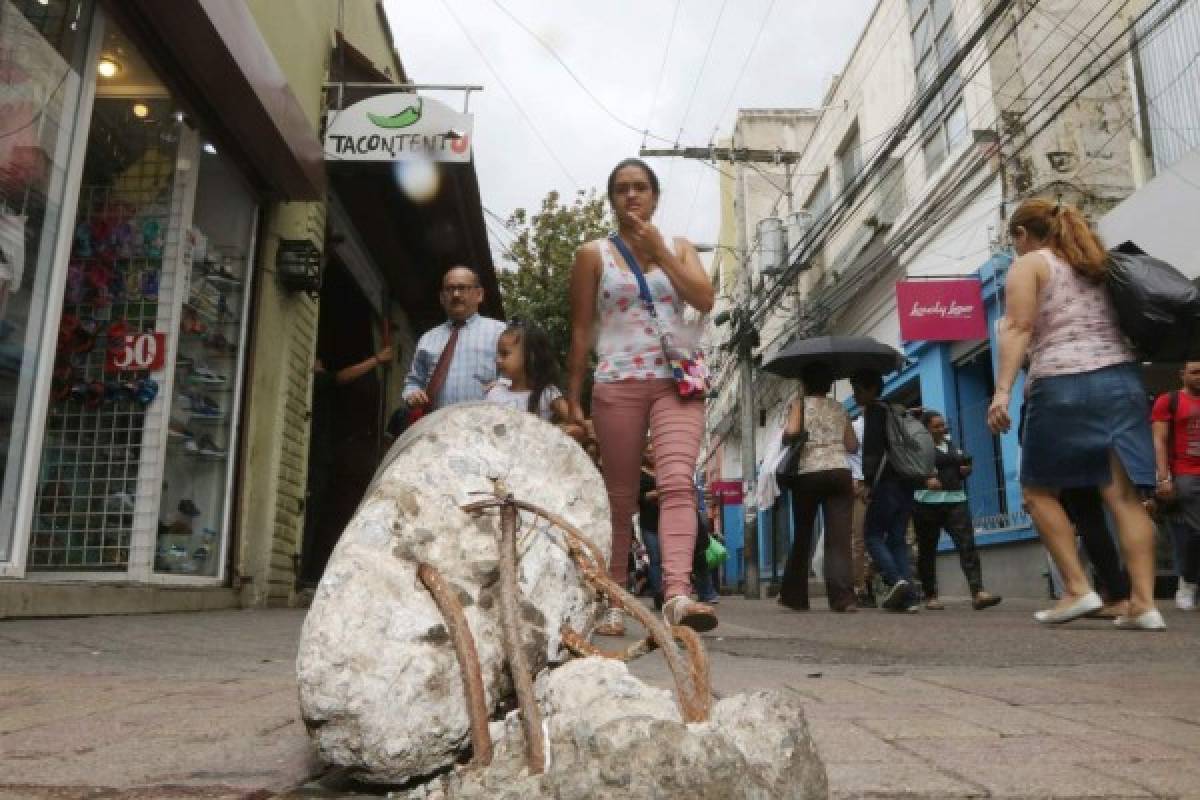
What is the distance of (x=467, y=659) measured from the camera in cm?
130

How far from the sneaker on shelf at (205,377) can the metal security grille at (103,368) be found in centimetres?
63

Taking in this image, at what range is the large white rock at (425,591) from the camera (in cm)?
139

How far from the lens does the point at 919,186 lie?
1478 cm

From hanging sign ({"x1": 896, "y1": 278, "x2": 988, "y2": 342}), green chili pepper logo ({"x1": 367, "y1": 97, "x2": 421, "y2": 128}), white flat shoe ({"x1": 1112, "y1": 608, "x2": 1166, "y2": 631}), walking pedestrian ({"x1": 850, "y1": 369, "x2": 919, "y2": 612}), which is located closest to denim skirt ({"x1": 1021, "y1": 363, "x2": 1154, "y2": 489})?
white flat shoe ({"x1": 1112, "y1": 608, "x2": 1166, "y2": 631})

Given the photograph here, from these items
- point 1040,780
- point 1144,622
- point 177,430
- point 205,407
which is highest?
point 205,407

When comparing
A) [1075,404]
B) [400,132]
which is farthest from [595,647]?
[400,132]

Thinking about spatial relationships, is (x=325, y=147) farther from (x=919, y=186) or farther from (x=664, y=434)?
(x=919, y=186)

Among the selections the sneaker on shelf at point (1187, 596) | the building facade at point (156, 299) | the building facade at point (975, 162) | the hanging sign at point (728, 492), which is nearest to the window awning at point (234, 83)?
the building facade at point (156, 299)

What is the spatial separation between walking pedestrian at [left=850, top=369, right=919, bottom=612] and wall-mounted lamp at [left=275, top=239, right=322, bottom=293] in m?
4.29

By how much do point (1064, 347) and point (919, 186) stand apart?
1139 cm

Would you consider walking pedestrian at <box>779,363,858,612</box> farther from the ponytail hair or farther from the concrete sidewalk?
the concrete sidewalk

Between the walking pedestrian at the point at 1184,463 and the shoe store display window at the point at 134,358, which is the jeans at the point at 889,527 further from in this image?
the shoe store display window at the point at 134,358

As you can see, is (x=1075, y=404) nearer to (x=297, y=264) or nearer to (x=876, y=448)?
(x=876, y=448)

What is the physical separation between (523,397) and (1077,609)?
9.07ft
